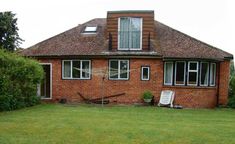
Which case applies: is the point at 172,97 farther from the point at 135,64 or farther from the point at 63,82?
the point at 63,82

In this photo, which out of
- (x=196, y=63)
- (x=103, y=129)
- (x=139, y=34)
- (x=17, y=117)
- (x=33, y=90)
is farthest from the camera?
(x=139, y=34)

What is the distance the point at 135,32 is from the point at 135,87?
144 inches

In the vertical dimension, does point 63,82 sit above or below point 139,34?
below

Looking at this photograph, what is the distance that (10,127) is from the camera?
38.7 ft

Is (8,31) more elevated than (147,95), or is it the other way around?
(8,31)

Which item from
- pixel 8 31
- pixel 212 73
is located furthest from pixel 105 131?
pixel 8 31

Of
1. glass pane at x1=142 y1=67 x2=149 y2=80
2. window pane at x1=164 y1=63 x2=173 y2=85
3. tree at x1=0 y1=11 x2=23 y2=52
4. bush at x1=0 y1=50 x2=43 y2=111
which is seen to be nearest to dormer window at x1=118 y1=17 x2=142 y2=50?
glass pane at x1=142 y1=67 x2=149 y2=80

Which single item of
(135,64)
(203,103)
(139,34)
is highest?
(139,34)

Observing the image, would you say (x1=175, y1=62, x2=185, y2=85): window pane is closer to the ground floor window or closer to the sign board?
the ground floor window

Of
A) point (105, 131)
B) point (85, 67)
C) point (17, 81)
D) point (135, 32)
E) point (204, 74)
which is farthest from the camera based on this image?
point (135, 32)

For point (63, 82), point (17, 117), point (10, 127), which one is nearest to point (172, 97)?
point (63, 82)

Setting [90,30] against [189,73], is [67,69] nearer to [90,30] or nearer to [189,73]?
[90,30]

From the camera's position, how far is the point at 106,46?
23.8 metres

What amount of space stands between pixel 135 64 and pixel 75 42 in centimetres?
472
